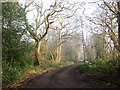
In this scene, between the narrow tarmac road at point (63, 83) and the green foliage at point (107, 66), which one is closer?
the narrow tarmac road at point (63, 83)

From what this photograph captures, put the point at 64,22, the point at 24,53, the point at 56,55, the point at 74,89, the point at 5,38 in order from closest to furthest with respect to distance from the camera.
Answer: the point at 74,89, the point at 5,38, the point at 24,53, the point at 64,22, the point at 56,55

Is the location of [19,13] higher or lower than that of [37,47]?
higher

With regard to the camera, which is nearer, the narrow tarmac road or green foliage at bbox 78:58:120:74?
the narrow tarmac road

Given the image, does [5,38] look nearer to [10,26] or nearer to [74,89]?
[10,26]

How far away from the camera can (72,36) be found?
20.5 m

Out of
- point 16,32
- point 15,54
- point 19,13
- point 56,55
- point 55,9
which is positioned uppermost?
point 55,9

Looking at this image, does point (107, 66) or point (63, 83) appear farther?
point (107, 66)

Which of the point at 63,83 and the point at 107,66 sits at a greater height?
the point at 107,66

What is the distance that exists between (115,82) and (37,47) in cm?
950

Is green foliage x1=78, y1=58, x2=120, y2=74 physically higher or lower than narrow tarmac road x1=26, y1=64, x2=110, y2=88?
higher

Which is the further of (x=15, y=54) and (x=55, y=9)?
(x=55, y=9)

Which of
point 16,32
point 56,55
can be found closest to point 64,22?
point 56,55

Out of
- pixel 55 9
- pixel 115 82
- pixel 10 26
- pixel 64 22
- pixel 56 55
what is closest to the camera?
pixel 115 82

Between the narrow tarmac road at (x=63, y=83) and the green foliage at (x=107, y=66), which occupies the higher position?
the green foliage at (x=107, y=66)
